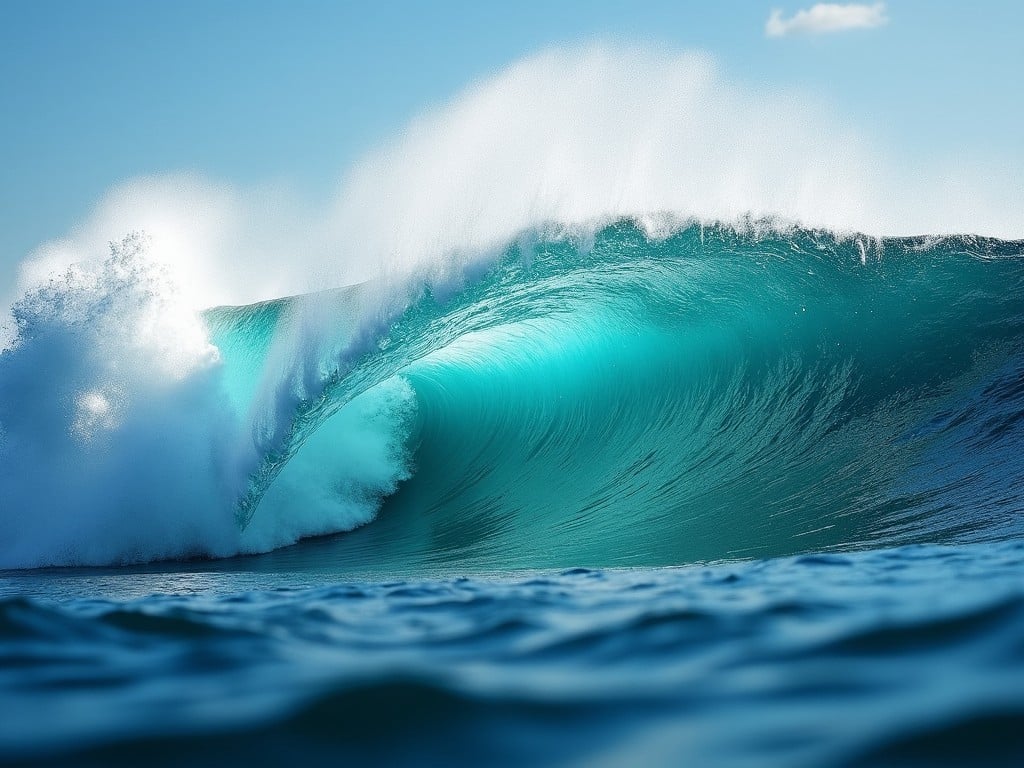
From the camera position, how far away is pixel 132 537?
363 inches

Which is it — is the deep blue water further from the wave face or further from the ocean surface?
the wave face

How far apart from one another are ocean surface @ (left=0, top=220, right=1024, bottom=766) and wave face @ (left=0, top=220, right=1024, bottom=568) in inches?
1.7

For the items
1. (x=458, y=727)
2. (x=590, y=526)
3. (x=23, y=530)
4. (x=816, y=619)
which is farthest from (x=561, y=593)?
(x=23, y=530)

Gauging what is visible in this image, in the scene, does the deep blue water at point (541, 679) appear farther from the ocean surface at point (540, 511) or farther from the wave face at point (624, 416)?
the wave face at point (624, 416)

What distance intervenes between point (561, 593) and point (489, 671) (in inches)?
56.6

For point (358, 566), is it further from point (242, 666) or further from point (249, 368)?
point (242, 666)

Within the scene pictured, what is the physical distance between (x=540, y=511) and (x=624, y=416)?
2425 mm

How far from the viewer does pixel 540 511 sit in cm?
899

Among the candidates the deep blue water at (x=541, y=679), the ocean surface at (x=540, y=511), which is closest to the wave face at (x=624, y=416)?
the ocean surface at (x=540, y=511)

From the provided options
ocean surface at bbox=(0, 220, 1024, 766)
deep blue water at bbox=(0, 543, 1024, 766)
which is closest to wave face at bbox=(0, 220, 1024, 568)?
ocean surface at bbox=(0, 220, 1024, 766)

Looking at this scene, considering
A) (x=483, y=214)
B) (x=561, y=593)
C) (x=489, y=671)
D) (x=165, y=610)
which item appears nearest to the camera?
(x=489, y=671)

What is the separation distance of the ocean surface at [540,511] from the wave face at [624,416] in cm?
4

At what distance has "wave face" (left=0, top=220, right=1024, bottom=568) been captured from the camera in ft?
24.3

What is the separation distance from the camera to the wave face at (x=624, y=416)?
742 centimetres
